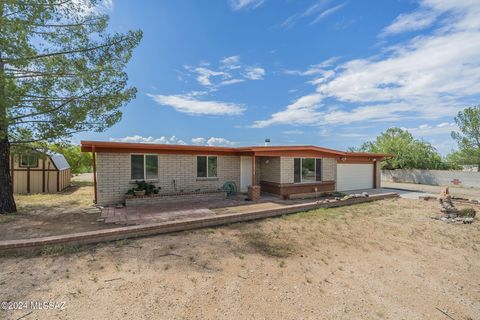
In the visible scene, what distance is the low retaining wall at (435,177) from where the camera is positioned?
55.4 feet

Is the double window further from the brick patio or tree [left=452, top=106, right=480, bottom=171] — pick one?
tree [left=452, top=106, right=480, bottom=171]

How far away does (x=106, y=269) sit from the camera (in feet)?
13.3

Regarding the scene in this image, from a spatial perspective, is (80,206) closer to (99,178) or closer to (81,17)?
(99,178)

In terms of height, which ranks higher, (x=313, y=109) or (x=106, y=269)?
(x=313, y=109)

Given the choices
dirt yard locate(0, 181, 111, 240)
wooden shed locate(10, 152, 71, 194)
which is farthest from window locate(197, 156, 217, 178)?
wooden shed locate(10, 152, 71, 194)

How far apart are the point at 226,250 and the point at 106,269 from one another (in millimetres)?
2284

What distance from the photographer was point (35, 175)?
507 inches

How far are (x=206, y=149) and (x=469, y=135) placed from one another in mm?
20302

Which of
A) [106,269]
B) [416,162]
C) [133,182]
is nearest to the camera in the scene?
[106,269]

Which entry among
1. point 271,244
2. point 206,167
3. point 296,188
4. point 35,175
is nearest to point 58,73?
point 206,167

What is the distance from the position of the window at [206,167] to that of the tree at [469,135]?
19.4 metres

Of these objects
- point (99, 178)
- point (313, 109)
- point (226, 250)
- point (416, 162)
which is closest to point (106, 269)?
point (226, 250)

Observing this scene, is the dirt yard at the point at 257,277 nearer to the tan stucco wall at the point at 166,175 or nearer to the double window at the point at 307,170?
the tan stucco wall at the point at 166,175

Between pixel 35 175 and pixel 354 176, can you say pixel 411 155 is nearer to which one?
pixel 354 176
